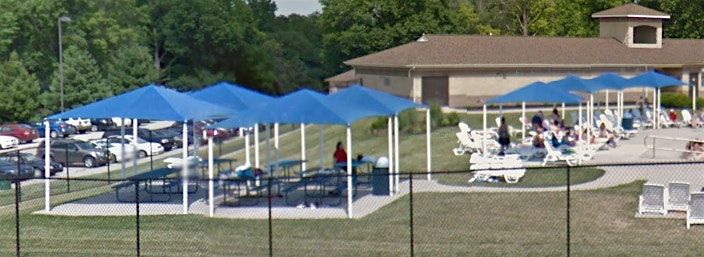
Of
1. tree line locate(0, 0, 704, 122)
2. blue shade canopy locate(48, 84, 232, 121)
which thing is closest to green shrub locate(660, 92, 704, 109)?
tree line locate(0, 0, 704, 122)

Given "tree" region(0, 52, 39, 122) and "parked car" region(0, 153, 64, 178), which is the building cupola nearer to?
"parked car" region(0, 153, 64, 178)

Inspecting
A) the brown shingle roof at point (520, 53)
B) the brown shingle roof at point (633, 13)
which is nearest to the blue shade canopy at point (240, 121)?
the brown shingle roof at point (520, 53)

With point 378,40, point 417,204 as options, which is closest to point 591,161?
point 417,204

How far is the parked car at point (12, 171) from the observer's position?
139ft

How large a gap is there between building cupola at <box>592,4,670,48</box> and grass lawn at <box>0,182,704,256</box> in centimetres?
4141

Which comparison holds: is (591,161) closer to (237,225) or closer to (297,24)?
(237,225)

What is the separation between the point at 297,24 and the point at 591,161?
91.0m

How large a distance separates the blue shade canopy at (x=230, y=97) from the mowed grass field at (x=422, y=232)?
6685 mm

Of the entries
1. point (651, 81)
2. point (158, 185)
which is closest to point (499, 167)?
point (158, 185)

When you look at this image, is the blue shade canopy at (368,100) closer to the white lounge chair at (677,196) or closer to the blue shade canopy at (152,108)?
the blue shade canopy at (152,108)

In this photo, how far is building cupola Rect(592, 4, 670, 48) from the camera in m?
66.9

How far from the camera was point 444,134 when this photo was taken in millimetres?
47031

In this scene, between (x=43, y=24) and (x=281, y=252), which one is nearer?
(x=281, y=252)

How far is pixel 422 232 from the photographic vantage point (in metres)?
23.2
